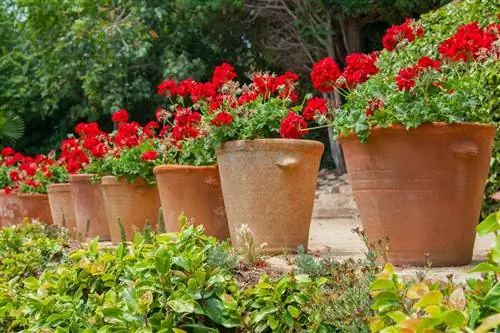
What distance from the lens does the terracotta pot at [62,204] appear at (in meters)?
7.24

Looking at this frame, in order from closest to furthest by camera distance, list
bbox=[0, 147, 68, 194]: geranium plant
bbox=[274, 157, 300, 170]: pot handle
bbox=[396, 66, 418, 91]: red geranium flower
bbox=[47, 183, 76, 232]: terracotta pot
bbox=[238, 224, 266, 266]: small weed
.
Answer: bbox=[396, 66, 418, 91]: red geranium flower
bbox=[238, 224, 266, 266]: small weed
bbox=[274, 157, 300, 170]: pot handle
bbox=[47, 183, 76, 232]: terracotta pot
bbox=[0, 147, 68, 194]: geranium plant

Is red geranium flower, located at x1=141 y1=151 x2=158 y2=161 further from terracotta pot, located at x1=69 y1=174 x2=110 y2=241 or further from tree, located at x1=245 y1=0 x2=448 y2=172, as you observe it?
tree, located at x1=245 y1=0 x2=448 y2=172

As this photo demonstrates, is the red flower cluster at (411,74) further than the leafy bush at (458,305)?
Yes

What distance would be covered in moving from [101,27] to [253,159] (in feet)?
33.5

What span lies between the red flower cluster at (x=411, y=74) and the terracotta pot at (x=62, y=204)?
4796 mm

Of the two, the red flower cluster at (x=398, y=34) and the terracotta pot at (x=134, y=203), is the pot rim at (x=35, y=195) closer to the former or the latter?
the terracotta pot at (x=134, y=203)

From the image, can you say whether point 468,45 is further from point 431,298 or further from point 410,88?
point 431,298

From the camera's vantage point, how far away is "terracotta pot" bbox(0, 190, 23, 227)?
27.9 ft

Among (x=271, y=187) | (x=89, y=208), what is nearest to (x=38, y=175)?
(x=89, y=208)

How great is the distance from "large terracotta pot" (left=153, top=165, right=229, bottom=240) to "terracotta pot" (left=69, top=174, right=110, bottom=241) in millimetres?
1974

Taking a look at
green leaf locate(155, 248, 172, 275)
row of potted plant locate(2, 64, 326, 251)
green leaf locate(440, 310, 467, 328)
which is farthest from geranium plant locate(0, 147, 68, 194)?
green leaf locate(440, 310, 467, 328)

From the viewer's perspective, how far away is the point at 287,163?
3.86 metres

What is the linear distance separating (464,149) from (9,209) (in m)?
6.73

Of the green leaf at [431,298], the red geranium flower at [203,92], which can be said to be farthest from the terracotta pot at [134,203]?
the green leaf at [431,298]
